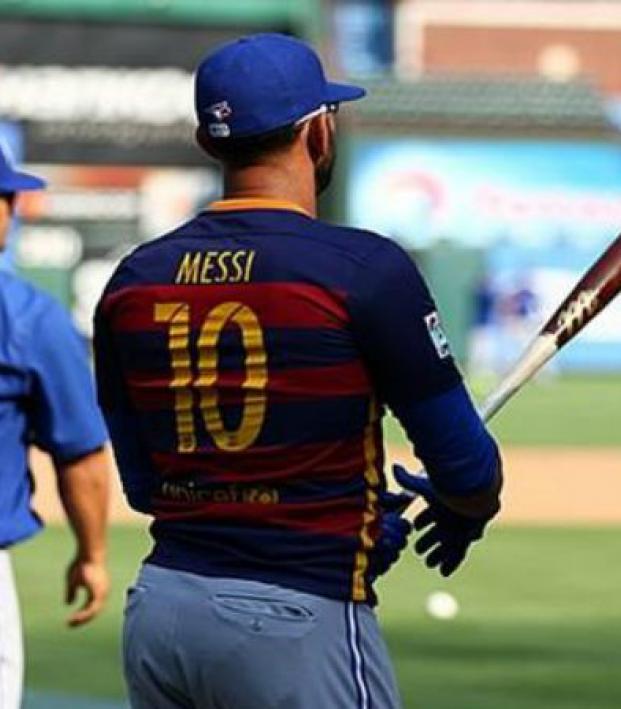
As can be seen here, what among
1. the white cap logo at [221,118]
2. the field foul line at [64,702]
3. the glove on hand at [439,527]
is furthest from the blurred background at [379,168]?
the white cap logo at [221,118]

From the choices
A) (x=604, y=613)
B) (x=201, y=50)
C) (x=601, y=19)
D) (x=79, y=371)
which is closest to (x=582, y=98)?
(x=201, y=50)

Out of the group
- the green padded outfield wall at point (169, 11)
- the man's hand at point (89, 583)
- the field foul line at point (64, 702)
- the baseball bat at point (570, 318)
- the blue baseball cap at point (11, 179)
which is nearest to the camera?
the baseball bat at point (570, 318)

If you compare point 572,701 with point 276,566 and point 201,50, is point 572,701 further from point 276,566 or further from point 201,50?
point 201,50

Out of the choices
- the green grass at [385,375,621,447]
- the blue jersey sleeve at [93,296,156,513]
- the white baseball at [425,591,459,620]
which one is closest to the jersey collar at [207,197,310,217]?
the blue jersey sleeve at [93,296,156,513]

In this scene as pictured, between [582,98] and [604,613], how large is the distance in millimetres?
31423

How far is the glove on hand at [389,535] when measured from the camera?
4020 millimetres

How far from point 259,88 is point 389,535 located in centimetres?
79

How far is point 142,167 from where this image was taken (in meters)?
36.2

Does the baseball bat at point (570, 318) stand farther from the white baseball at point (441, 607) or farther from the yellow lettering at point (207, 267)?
the white baseball at point (441, 607)

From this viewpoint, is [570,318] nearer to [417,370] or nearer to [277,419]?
[417,370]

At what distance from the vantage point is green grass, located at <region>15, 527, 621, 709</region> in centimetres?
895

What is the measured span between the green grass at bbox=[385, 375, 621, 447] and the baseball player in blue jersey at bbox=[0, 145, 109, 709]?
1445 cm

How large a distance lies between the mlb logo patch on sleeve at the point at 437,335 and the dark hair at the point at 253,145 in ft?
1.31

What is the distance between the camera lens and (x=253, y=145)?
403 centimetres
